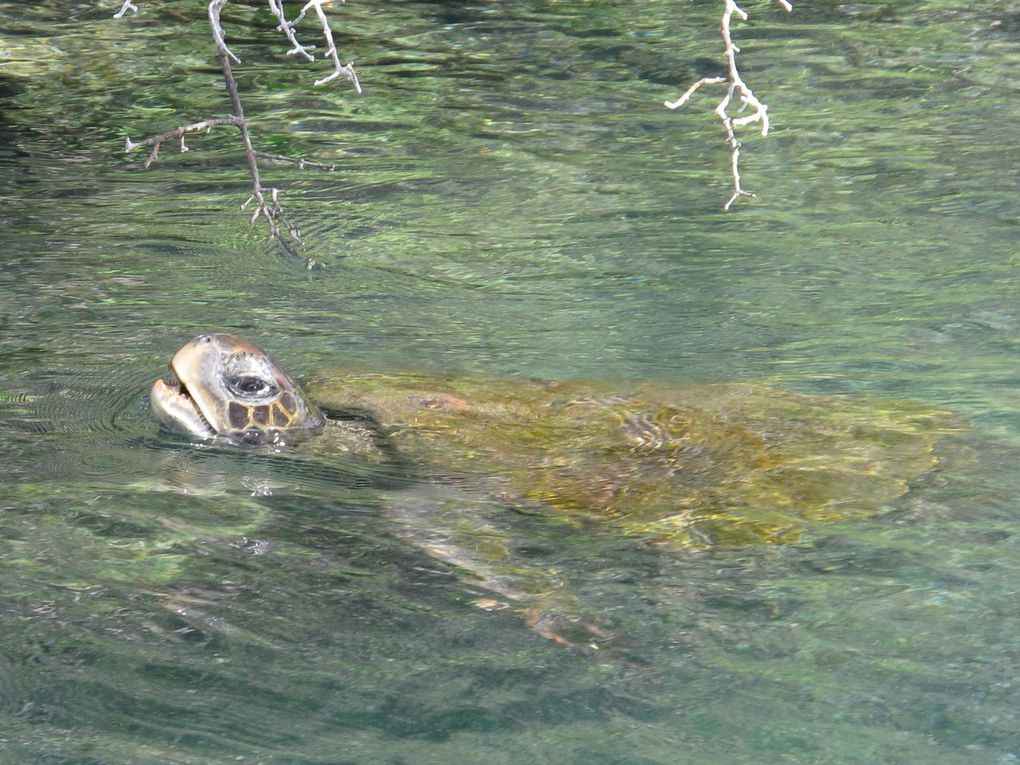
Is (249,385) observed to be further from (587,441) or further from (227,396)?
(587,441)

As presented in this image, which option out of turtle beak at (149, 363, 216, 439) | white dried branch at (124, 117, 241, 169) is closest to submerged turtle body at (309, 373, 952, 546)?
turtle beak at (149, 363, 216, 439)

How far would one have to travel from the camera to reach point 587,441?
3.95 meters

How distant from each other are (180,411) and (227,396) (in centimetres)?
17

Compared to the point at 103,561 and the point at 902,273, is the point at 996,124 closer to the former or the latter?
the point at 902,273

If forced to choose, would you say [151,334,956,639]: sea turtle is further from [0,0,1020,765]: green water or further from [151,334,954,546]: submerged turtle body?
[0,0,1020,765]: green water

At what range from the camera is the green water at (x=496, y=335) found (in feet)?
8.41

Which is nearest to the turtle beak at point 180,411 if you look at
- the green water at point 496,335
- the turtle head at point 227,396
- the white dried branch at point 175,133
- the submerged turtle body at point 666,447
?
the turtle head at point 227,396

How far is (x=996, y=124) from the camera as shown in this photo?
7734 millimetres

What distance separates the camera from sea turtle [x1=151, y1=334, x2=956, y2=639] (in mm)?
3488

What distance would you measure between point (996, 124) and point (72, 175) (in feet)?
18.3

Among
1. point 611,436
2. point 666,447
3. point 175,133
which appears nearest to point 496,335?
point 611,436

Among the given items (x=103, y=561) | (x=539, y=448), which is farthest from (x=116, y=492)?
(x=539, y=448)

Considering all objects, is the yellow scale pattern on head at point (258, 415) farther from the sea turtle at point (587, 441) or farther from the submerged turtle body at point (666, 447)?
the submerged turtle body at point (666, 447)

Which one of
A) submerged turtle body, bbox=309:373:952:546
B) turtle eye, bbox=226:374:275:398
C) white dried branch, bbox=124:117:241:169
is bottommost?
submerged turtle body, bbox=309:373:952:546
